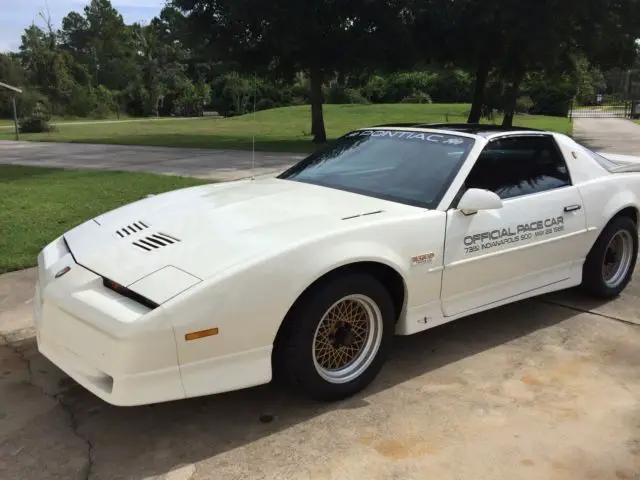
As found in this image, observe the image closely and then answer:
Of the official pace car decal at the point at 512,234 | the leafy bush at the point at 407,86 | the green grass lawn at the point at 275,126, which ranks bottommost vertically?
the green grass lawn at the point at 275,126

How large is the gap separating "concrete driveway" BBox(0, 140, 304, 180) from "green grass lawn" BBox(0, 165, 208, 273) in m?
1.26

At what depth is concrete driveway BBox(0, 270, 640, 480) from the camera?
2697 mm

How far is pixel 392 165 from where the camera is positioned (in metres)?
4.06

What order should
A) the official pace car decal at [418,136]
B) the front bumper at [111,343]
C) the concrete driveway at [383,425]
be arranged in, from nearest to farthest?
the front bumper at [111,343] → the concrete driveway at [383,425] → the official pace car decal at [418,136]

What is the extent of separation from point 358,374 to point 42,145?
20.6 meters

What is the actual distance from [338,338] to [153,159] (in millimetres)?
13472

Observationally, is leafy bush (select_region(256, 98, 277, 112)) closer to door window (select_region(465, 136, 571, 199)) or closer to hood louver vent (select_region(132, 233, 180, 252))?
door window (select_region(465, 136, 571, 199))

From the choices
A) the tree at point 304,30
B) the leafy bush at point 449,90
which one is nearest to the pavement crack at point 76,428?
the tree at point 304,30

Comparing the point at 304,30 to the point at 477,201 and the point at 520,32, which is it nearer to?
the point at 520,32

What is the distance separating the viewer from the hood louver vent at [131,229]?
11.0ft

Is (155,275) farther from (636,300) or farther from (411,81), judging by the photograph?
(411,81)

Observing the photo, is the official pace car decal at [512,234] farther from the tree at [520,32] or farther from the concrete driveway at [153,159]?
the tree at [520,32]

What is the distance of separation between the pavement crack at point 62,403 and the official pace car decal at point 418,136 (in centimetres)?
272

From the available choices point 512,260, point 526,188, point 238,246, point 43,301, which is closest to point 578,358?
point 512,260
